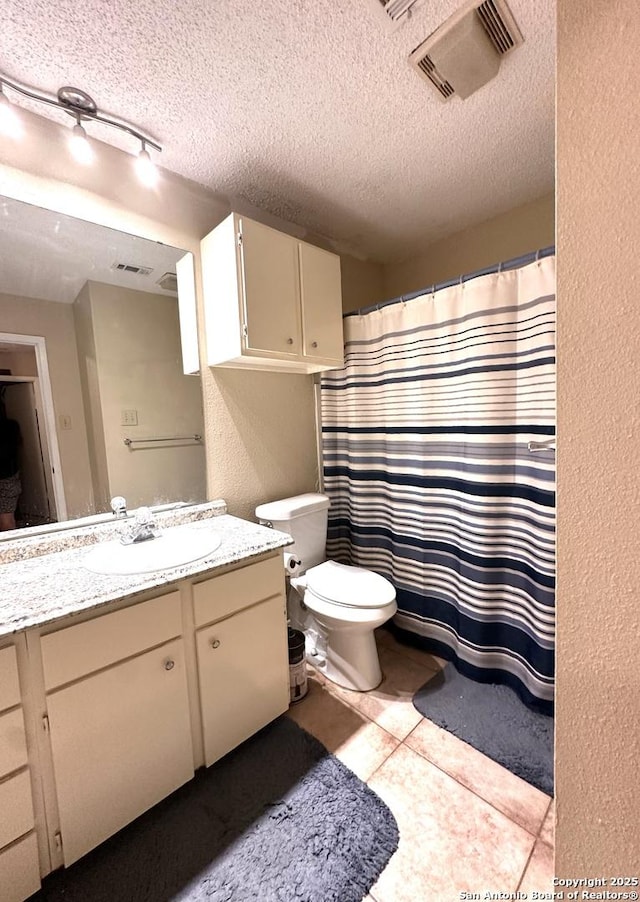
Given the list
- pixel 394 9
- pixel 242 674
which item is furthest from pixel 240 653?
pixel 394 9

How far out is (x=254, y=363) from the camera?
1775 mm

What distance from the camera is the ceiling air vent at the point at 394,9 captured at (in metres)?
0.96

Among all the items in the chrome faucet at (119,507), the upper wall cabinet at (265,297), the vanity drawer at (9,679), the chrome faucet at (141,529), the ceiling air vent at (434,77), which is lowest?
the vanity drawer at (9,679)

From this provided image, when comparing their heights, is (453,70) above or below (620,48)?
above

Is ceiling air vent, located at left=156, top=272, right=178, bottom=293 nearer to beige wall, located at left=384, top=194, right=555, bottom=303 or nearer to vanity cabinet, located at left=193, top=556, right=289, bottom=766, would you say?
vanity cabinet, located at left=193, top=556, right=289, bottom=766

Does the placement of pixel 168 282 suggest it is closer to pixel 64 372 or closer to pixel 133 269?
pixel 133 269

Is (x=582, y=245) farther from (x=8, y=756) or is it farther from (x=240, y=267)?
(x=8, y=756)

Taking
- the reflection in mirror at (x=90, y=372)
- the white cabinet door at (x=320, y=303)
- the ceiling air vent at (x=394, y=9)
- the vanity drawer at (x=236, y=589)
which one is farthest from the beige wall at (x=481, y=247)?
the vanity drawer at (x=236, y=589)

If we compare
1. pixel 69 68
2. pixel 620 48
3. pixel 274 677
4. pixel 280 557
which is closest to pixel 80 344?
pixel 69 68

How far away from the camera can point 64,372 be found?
1325mm

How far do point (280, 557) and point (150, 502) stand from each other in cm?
65

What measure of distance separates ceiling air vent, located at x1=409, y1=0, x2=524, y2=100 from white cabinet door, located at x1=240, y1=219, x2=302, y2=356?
2.49 feet

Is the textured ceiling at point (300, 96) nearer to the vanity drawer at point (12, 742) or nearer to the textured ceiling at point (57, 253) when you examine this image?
the textured ceiling at point (57, 253)

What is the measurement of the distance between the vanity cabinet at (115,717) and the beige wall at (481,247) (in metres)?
2.34
